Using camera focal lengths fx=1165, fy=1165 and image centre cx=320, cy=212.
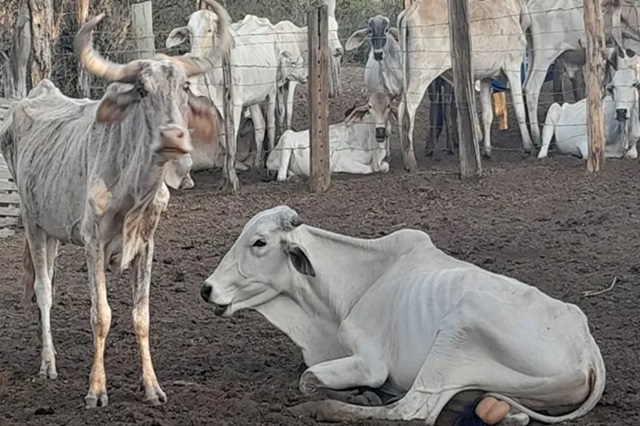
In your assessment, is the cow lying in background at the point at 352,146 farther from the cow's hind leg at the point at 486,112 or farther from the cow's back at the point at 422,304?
the cow's back at the point at 422,304

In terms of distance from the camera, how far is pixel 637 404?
4992 mm

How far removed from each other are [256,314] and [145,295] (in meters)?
1.46

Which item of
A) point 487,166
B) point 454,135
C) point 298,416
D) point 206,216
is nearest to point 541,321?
point 298,416

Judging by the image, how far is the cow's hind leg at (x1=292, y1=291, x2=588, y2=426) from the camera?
15.4ft

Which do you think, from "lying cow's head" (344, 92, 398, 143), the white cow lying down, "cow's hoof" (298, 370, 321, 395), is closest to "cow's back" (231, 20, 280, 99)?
"lying cow's head" (344, 92, 398, 143)

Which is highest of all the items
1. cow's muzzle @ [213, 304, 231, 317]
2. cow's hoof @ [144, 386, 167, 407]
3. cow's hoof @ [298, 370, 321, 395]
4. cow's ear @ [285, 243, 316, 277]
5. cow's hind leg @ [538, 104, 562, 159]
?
cow's hind leg @ [538, 104, 562, 159]

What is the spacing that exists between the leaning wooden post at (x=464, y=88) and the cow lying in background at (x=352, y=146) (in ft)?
4.69

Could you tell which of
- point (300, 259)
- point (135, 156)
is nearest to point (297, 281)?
point (300, 259)

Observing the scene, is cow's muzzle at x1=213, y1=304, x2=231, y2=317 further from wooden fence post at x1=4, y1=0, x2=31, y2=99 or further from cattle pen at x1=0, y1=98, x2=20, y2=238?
wooden fence post at x1=4, y1=0, x2=31, y2=99

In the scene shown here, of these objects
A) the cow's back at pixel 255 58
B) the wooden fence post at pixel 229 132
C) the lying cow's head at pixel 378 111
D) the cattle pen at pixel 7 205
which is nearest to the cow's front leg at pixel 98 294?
the cattle pen at pixel 7 205

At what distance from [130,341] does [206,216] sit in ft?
13.2

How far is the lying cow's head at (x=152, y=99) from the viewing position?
201 inches

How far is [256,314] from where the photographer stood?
278 inches

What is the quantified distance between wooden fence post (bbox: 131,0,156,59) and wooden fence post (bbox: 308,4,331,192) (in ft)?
6.13
